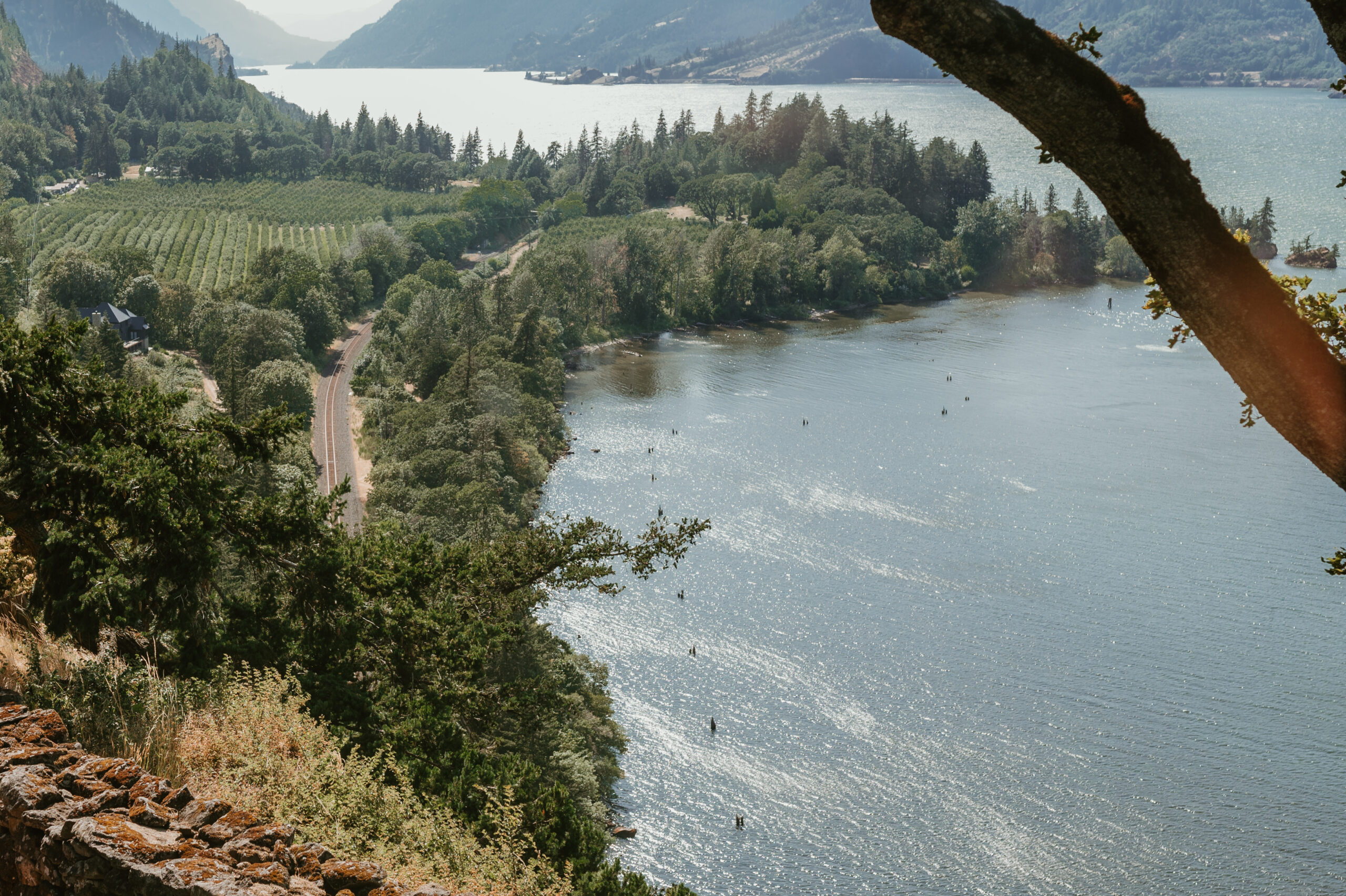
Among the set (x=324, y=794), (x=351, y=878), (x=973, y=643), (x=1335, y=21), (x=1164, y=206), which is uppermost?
(x=1335, y=21)

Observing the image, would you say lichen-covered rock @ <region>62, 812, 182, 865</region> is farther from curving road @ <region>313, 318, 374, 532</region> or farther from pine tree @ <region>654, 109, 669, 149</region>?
pine tree @ <region>654, 109, 669, 149</region>

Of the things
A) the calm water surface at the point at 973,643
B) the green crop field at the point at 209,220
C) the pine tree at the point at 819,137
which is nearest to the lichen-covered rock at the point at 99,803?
the calm water surface at the point at 973,643

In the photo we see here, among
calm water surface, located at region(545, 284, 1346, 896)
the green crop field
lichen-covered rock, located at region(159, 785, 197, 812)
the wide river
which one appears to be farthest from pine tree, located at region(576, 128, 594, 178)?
lichen-covered rock, located at region(159, 785, 197, 812)

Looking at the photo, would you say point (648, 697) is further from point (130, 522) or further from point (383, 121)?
point (383, 121)

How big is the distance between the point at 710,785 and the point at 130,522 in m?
22.7

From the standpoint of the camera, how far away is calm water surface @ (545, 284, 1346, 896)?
2814 cm

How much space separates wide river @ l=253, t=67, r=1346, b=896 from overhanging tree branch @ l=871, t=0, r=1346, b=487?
25.0 meters

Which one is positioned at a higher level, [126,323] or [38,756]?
[38,756]

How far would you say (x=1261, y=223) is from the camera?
112m

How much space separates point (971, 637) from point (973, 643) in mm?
461

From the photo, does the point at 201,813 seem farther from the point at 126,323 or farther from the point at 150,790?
the point at 126,323

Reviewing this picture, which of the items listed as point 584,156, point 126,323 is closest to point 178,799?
point 126,323

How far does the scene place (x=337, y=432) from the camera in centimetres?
5434

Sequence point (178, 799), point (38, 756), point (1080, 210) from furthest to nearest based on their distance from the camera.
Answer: point (1080, 210), point (38, 756), point (178, 799)
